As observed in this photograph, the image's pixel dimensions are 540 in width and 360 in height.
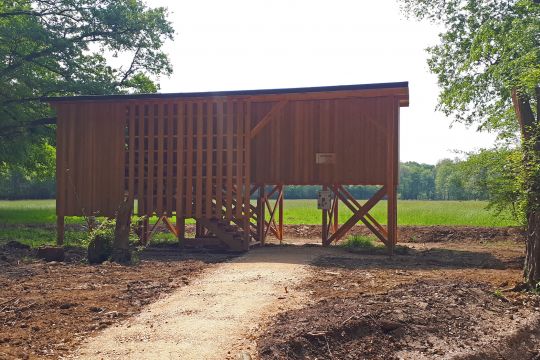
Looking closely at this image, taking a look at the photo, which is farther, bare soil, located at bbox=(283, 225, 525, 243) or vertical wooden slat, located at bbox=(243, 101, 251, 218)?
bare soil, located at bbox=(283, 225, 525, 243)

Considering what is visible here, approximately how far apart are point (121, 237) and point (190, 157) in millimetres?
3899

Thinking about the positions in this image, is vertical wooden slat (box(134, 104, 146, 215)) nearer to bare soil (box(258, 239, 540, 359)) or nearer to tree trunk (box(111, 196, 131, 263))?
tree trunk (box(111, 196, 131, 263))

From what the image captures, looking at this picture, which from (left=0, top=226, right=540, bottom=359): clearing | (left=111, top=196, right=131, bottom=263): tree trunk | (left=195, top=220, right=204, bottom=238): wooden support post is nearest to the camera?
(left=0, top=226, right=540, bottom=359): clearing

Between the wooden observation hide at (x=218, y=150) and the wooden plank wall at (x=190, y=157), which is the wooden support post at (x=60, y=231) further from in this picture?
the wooden plank wall at (x=190, y=157)

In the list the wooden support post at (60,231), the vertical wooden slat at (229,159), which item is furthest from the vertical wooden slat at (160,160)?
the wooden support post at (60,231)

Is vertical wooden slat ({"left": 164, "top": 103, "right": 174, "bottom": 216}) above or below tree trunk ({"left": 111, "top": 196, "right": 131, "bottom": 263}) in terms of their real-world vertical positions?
above

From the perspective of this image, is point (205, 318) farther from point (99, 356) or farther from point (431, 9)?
point (431, 9)

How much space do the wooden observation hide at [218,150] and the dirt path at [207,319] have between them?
201 inches

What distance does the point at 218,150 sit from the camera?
16641 mm

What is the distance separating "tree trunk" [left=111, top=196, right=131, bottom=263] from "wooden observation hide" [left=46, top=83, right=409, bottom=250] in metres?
2.70

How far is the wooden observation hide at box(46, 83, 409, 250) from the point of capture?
16547mm

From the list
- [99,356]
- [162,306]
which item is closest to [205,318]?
[162,306]

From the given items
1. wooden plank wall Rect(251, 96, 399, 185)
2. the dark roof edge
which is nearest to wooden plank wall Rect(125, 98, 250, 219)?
the dark roof edge

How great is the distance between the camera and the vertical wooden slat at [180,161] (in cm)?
1667
